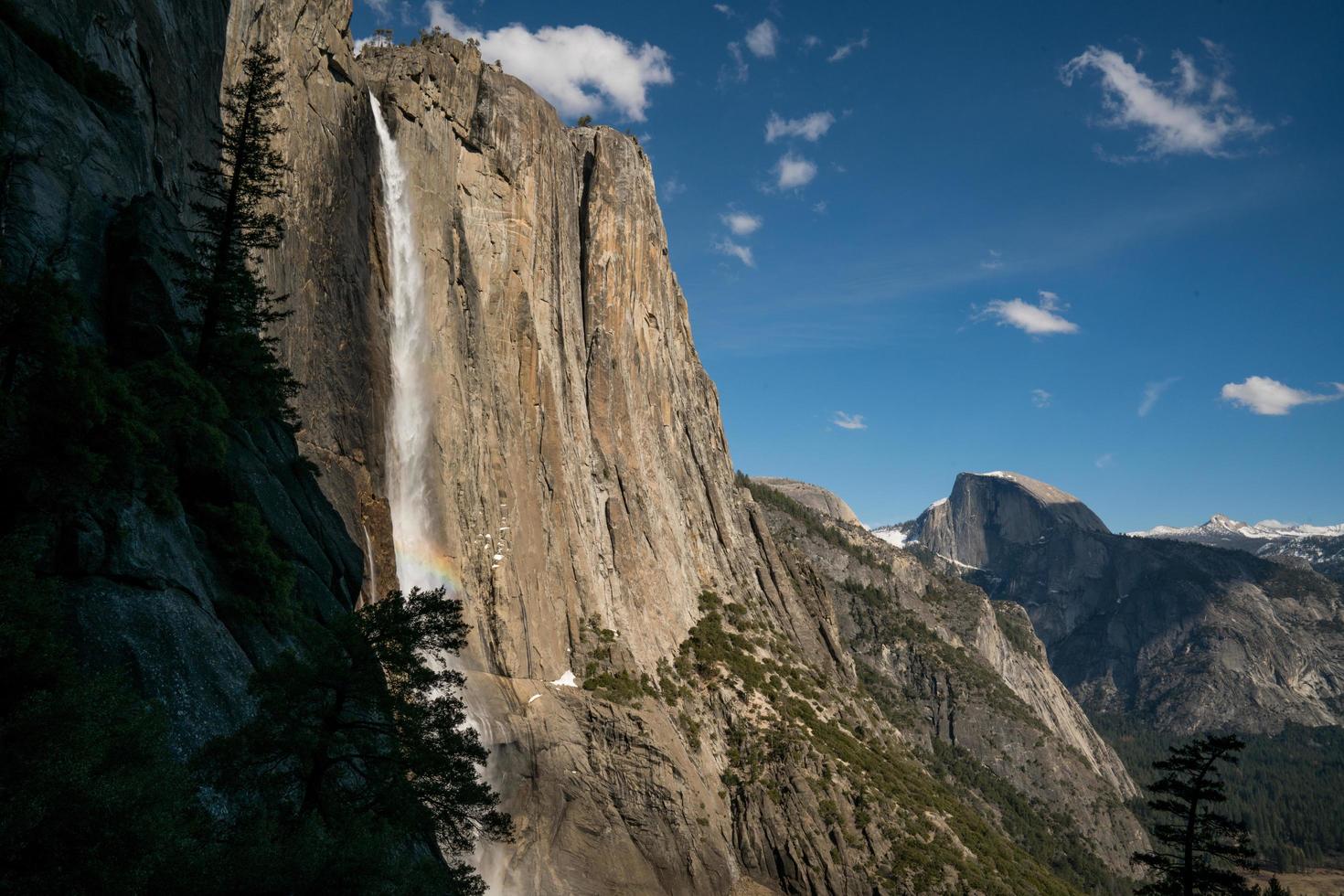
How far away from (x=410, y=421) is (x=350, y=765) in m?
28.6

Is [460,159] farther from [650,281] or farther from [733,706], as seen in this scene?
[733,706]

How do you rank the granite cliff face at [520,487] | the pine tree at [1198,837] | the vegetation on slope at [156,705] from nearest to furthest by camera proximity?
the vegetation on slope at [156,705] < the granite cliff face at [520,487] < the pine tree at [1198,837]

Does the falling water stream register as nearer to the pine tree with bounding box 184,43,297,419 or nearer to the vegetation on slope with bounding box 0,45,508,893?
the pine tree with bounding box 184,43,297,419

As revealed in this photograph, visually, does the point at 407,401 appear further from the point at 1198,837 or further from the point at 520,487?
the point at 1198,837

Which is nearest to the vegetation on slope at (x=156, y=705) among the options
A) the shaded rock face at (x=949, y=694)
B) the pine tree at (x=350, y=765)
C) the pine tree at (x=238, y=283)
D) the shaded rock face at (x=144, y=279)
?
the pine tree at (x=350, y=765)

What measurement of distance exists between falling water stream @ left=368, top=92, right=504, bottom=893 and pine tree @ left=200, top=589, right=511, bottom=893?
22925 mm

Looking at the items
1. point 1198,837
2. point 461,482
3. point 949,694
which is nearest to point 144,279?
point 461,482

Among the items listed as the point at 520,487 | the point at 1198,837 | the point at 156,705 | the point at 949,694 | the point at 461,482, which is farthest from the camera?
the point at 949,694

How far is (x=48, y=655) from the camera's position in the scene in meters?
11.6

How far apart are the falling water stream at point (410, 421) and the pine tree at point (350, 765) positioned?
2292 centimetres

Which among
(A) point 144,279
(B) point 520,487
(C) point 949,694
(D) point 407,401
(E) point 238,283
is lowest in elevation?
(C) point 949,694

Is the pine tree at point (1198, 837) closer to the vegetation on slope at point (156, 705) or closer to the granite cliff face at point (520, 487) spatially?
the vegetation on slope at point (156, 705)

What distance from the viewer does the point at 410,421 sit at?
42.6 meters

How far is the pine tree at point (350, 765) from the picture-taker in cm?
1238
